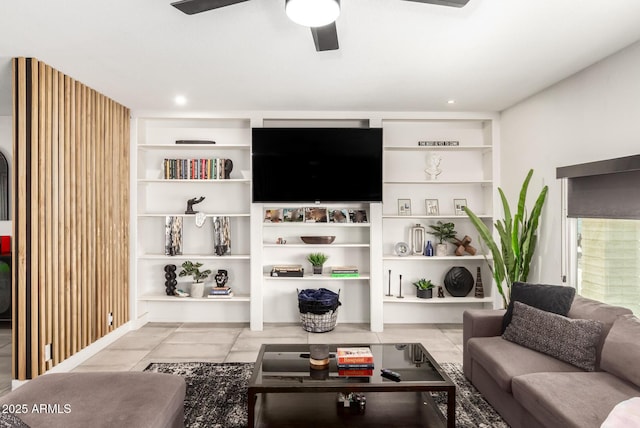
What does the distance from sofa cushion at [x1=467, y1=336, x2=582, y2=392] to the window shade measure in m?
1.19

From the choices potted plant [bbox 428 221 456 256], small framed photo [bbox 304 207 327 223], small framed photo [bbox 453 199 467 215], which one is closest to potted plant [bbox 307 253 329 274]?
small framed photo [bbox 304 207 327 223]

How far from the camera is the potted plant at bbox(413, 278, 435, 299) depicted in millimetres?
4664

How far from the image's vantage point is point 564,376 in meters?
2.17

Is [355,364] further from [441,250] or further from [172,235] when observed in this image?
[172,235]

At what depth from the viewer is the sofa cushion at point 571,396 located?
1803 mm

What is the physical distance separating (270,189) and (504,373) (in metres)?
3.02

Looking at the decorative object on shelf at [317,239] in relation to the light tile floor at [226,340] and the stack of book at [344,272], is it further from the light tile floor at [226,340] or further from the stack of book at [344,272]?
the light tile floor at [226,340]

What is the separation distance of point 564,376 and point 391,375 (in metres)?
0.93

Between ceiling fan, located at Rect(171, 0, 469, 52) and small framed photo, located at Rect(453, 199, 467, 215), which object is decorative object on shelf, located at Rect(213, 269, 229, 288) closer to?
small framed photo, located at Rect(453, 199, 467, 215)

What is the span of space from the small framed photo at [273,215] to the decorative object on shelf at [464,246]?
2.14 metres

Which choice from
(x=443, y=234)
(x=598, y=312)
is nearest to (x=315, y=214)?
(x=443, y=234)

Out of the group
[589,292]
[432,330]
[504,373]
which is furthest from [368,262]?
[504,373]

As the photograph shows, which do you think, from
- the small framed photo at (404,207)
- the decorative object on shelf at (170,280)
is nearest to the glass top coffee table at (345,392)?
the small framed photo at (404,207)

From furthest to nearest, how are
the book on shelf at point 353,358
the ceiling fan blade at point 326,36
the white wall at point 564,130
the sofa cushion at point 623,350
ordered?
the white wall at point 564,130 → the book on shelf at point 353,358 → the ceiling fan blade at point 326,36 → the sofa cushion at point 623,350
